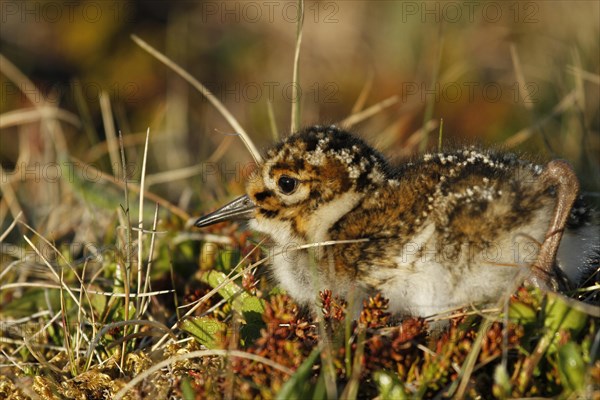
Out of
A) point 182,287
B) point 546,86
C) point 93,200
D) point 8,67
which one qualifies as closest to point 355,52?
point 546,86

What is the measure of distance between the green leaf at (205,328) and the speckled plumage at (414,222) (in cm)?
32

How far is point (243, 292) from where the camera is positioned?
286 centimetres

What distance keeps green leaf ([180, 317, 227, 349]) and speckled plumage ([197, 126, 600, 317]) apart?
32cm

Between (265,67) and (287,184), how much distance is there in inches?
228

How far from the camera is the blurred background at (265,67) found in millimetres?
6391

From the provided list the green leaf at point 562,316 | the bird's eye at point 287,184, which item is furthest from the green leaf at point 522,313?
the bird's eye at point 287,184

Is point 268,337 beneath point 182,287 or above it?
above

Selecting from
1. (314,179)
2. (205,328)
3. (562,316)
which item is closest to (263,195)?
(314,179)

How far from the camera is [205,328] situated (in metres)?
2.73

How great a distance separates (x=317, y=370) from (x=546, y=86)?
15.3ft

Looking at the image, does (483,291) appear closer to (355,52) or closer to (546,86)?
(546,86)

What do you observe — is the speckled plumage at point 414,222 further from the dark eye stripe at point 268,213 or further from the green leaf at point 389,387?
the green leaf at point 389,387

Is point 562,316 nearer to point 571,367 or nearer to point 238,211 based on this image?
point 571,367

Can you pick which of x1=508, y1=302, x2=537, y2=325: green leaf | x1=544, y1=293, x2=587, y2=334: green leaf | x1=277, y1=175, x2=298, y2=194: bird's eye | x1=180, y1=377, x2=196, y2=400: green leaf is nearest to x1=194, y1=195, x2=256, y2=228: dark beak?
x1=277, y1=175, x2=298, y2=194: bird's eye
